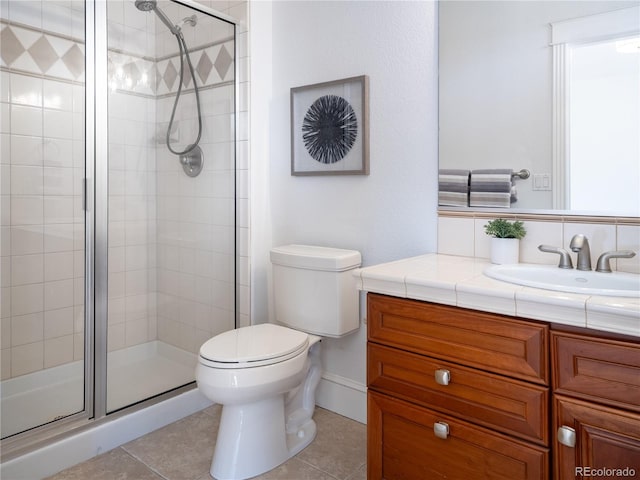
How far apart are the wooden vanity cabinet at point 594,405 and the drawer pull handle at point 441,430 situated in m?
0.29

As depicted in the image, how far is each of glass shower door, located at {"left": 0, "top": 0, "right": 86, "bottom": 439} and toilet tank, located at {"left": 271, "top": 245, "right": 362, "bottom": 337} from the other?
91cm

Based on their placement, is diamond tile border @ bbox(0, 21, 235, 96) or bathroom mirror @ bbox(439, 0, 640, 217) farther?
diamond tile border @ bbox(0, 21, 235, 96)

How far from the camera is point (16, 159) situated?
1.94 metres

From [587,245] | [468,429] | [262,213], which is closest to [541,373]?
[468,429]

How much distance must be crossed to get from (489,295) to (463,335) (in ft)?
0.49

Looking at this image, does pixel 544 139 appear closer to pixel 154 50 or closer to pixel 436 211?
pixel 436 211

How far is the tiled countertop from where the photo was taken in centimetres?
100

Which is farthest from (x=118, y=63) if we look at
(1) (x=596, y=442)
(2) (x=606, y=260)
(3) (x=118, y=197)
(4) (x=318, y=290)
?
(1) (x=596, y=442)

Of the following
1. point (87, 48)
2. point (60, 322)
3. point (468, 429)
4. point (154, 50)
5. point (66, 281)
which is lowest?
point (468, 429)

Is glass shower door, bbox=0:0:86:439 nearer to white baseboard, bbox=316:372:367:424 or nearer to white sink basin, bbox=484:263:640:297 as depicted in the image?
white baseboard, bbox=316:372:367:424

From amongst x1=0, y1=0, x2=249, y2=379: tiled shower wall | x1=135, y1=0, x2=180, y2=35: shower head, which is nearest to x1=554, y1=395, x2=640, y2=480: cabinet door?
x1=0, y1=0, x2=249, y2=379: tiled shower wall

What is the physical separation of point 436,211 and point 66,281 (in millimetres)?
1760

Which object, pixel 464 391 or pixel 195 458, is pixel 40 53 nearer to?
pixel 195 458

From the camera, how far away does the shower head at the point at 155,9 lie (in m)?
2.09
